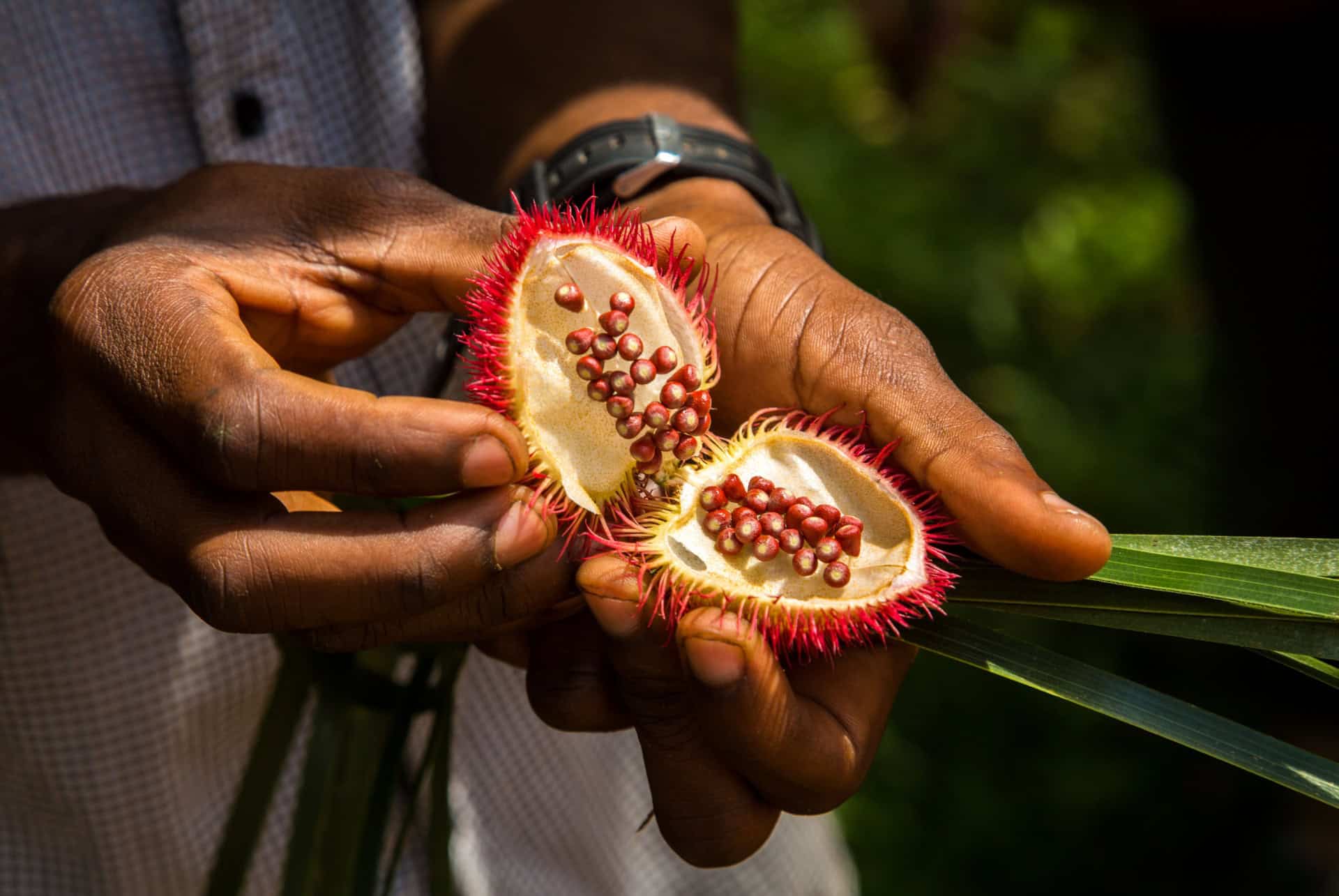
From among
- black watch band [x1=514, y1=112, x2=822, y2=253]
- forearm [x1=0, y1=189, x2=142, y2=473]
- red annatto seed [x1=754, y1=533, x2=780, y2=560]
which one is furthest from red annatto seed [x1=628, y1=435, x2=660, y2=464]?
forearm [x1=0, y1=189, x2=142, y2=473]

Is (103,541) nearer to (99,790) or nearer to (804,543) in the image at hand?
(99,790)

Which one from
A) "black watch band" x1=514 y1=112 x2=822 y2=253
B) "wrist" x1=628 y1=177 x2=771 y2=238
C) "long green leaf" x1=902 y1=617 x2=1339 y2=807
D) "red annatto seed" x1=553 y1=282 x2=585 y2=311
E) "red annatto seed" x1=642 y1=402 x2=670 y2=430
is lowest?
"long green leaf" x1=902 y1=617 x2=1339 y2=807

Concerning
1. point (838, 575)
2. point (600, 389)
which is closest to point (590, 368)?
point (600, 389)

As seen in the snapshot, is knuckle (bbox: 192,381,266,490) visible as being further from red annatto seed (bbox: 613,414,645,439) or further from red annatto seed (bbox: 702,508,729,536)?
red annatto seed (bbox: 702,508,729,536)

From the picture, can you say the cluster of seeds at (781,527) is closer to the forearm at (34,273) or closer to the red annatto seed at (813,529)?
the red annatto seed at (813,529)

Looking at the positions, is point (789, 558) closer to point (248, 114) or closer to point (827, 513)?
point (827, 513)

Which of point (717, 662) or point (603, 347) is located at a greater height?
point (603, 347)
